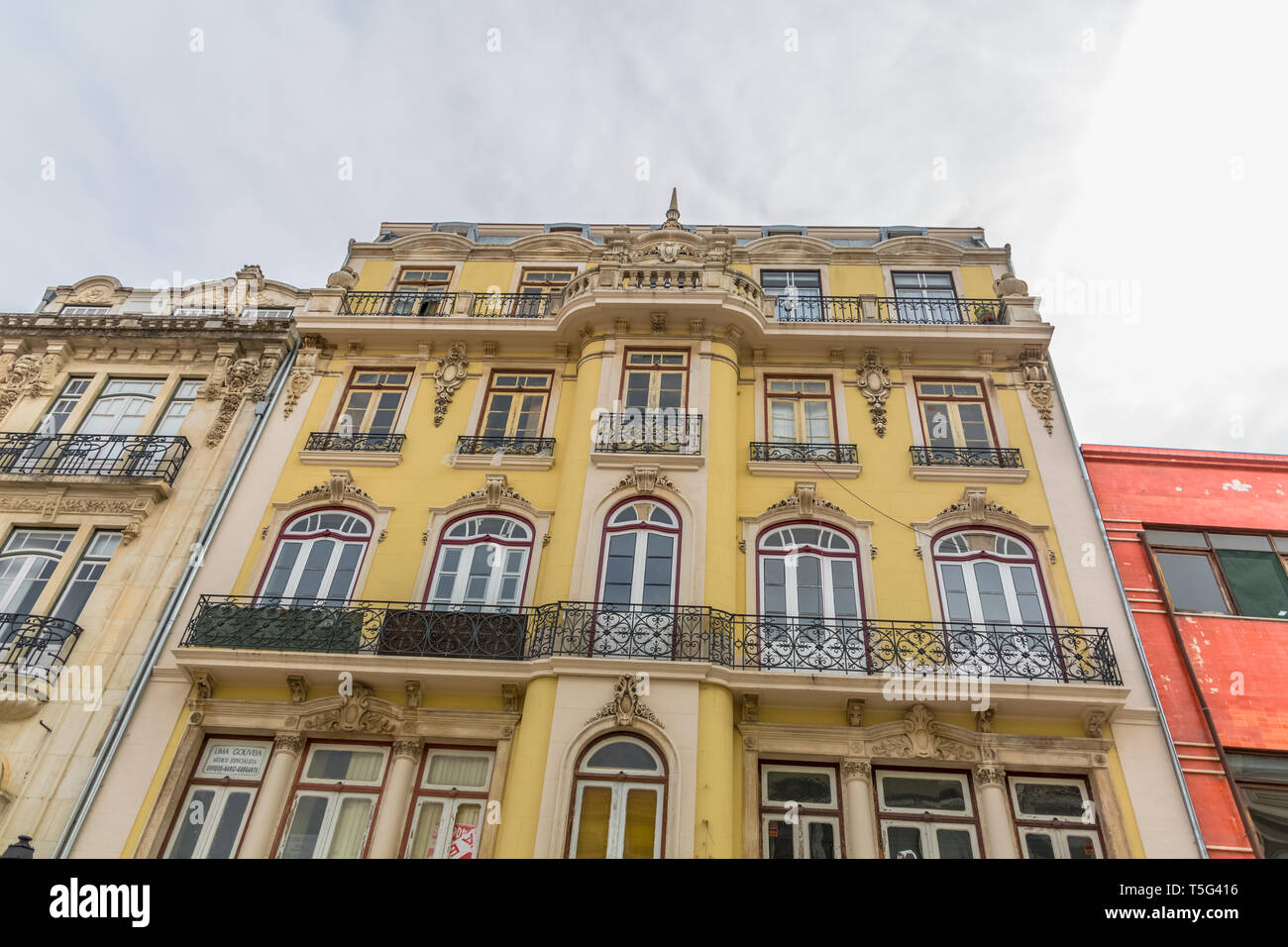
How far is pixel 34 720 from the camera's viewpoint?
12.7 metres

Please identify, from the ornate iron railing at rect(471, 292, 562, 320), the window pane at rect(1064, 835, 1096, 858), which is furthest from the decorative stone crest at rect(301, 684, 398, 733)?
the window pane at rect(1064, 835, 1096, 858)

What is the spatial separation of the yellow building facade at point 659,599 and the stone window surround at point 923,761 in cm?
4

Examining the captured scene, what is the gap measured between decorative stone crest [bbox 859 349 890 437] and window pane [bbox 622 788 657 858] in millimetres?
7884

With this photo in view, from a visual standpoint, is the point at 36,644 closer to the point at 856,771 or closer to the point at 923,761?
the point at 856,771

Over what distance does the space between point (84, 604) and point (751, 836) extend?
11103 millimetres

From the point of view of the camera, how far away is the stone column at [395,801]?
1147cm

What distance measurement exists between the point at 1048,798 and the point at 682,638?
5.43 meters

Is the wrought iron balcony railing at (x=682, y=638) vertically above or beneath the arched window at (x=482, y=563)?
beneath

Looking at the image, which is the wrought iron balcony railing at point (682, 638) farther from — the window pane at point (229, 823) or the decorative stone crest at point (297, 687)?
the window pane at point (229, 823)

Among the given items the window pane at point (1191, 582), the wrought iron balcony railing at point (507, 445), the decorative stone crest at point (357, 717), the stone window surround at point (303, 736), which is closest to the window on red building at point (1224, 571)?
the window pane at point (1191, 582)
